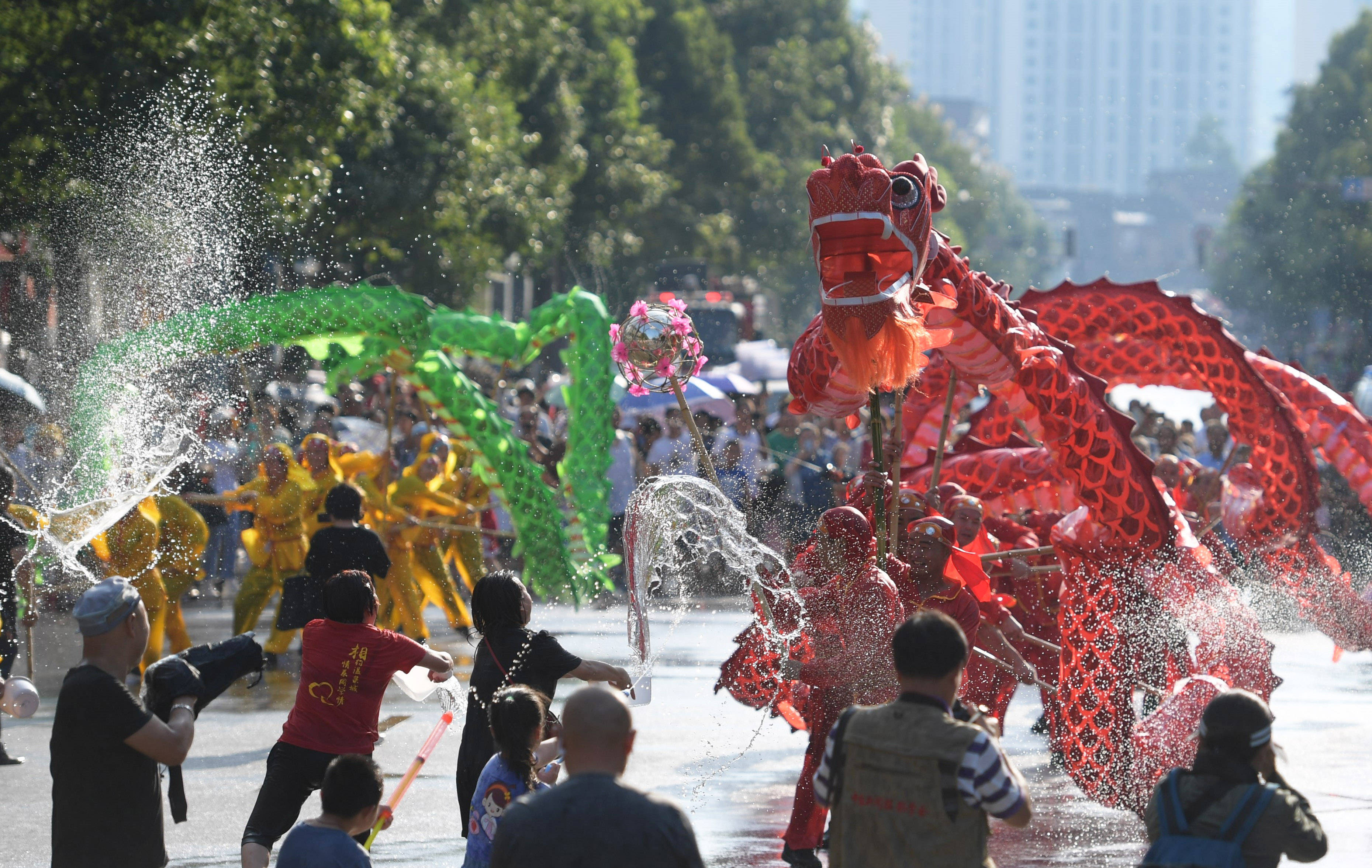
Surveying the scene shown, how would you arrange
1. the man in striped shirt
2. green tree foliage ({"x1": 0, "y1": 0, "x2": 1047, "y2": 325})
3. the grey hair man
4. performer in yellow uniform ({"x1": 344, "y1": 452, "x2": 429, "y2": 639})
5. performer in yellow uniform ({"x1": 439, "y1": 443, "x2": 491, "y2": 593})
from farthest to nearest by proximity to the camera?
green tree foliage ({"x1": 0, "y1": 0, "x2": 1047, "y2": 325}) → performer in yellow uniform ({"x1": 439, "y1": 443, "x2": 491, "y2": 593}) → performer in yellow uniform ({"x1": 344, "y1": 452, "x2": 429, "y2": 639}) → the man in striped shirt → the grey hair man

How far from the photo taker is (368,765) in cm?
439

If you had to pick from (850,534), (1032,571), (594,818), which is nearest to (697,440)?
(850,534)

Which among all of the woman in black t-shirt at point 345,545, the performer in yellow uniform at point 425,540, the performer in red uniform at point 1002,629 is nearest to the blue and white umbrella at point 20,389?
the performer in yellow uniform at point 425,540

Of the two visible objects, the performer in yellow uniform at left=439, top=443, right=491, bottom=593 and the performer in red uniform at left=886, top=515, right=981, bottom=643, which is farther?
the performer in yellow uniform at left=439, top=443, right=491, bottom=593

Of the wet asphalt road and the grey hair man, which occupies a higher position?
the grey hair man

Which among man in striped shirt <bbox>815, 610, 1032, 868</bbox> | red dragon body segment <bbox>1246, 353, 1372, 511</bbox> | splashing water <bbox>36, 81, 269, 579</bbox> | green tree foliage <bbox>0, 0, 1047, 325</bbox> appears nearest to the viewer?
man in striped shirt <bbox>815, 610, 1032, 868</bbox>

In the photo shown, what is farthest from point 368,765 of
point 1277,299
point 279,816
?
point 1277,299

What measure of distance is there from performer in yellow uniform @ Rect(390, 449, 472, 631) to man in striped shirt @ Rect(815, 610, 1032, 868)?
8422mm

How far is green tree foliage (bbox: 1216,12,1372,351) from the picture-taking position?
128 feet

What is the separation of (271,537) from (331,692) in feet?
20.5

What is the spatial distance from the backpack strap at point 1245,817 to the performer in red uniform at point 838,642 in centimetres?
217

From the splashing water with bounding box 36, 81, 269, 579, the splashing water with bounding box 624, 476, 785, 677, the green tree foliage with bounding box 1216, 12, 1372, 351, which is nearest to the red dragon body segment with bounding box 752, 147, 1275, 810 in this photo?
the splashing water with bounding box 624, 476, 785, 677

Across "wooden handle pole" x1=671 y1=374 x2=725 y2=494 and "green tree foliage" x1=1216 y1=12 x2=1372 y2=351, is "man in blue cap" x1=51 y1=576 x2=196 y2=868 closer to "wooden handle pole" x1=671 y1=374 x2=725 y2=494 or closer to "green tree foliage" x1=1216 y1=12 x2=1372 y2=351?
"wooden handle pole" x1=671 y1=374 x2=725 y2=494

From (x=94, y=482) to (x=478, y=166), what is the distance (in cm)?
1349
